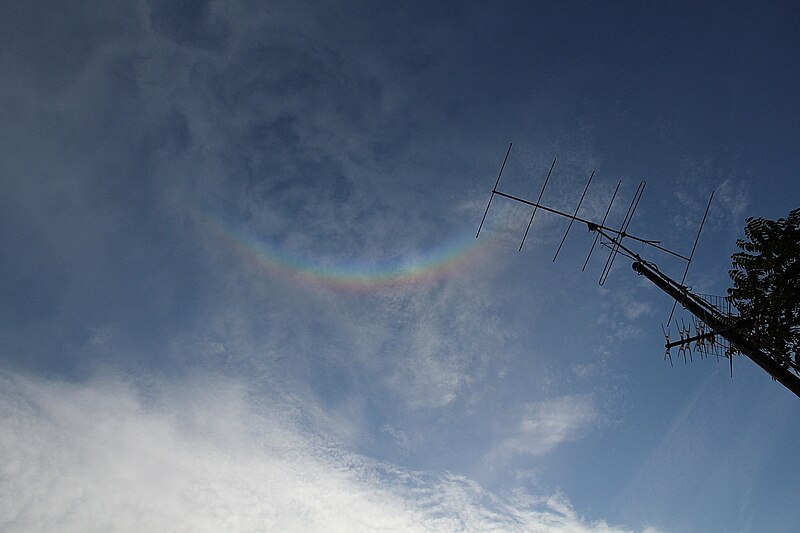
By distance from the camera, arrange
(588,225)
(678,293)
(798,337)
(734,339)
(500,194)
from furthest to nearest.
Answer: (500,194) < (588,225) < (798,337) < (678,293) < (734,339)

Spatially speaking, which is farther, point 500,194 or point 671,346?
point 500,194

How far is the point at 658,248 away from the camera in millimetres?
13133

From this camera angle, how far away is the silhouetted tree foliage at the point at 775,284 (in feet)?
36.6

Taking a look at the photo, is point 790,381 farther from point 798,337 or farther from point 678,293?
point 798,337

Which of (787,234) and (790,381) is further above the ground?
(787,234)

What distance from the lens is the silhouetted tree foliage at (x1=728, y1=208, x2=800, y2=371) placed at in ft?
36.6

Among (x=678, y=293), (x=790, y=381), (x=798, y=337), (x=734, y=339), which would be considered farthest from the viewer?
(x=798, y=337)

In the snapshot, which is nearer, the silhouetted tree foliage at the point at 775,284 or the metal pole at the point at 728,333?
the metal pole at the point at 728,333

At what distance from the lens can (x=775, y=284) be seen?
11.6 meters

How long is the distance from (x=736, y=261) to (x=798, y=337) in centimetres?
248

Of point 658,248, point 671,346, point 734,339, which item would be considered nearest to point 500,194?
point 658,248

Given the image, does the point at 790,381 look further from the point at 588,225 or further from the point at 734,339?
the point at 588,225

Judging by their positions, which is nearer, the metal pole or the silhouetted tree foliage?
the metal pole

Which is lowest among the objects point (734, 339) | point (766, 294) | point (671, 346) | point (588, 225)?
point (734, 339)
